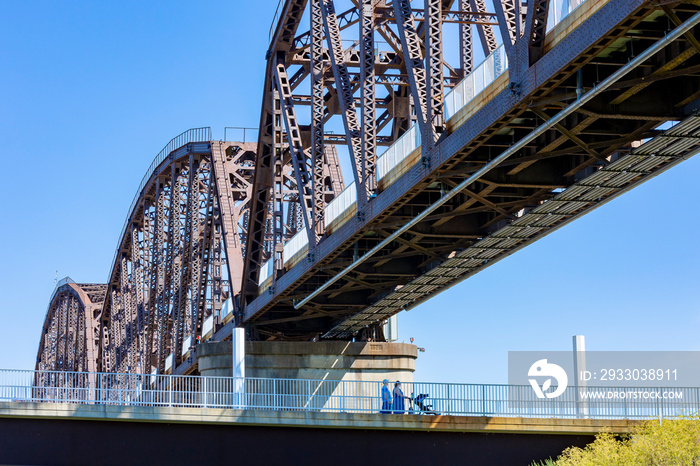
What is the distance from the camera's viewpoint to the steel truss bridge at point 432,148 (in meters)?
22.2

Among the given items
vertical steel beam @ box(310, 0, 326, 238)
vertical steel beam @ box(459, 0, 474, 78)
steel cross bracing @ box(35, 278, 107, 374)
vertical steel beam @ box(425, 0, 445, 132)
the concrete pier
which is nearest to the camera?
vertical steel beam @ box(425, 0, 445, 132)

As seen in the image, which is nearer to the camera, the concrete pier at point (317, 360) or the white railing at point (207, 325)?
the concrete pier at point (317, 360)

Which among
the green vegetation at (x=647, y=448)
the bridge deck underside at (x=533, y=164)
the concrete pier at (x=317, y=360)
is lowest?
the green vegetation at (x=647, y=448)

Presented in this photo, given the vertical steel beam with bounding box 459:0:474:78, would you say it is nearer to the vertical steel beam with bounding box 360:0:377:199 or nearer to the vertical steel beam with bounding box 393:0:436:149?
the vertical steel beam with bounding box 360:0:377:199

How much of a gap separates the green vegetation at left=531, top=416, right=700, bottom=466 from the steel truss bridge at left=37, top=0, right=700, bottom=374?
6776 millimetres

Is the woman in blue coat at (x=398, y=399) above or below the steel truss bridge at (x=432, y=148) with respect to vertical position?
below

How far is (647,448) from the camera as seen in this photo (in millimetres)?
25984

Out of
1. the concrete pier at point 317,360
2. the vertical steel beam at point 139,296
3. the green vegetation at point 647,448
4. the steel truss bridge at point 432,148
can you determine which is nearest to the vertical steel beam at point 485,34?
the steel truss bridge at point 432,148

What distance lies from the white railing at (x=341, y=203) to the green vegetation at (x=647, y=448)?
10750mm

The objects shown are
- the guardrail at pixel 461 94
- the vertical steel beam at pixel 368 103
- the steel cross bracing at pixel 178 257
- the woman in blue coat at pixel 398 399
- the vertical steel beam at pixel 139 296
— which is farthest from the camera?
the vertical steel beam at pixel 139 296

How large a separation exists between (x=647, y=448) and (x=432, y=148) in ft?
30.7

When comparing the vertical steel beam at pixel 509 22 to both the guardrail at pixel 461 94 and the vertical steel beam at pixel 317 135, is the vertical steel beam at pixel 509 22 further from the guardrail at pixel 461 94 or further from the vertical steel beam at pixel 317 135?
the vertical steel beam at pixel 317 135

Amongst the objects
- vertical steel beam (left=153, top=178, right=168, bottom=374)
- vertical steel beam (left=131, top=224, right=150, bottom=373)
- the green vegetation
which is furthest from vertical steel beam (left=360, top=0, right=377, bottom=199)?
vertical steel beam (left=131, top=224, right=150, bottom=373)

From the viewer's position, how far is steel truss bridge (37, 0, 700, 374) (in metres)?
22.2
